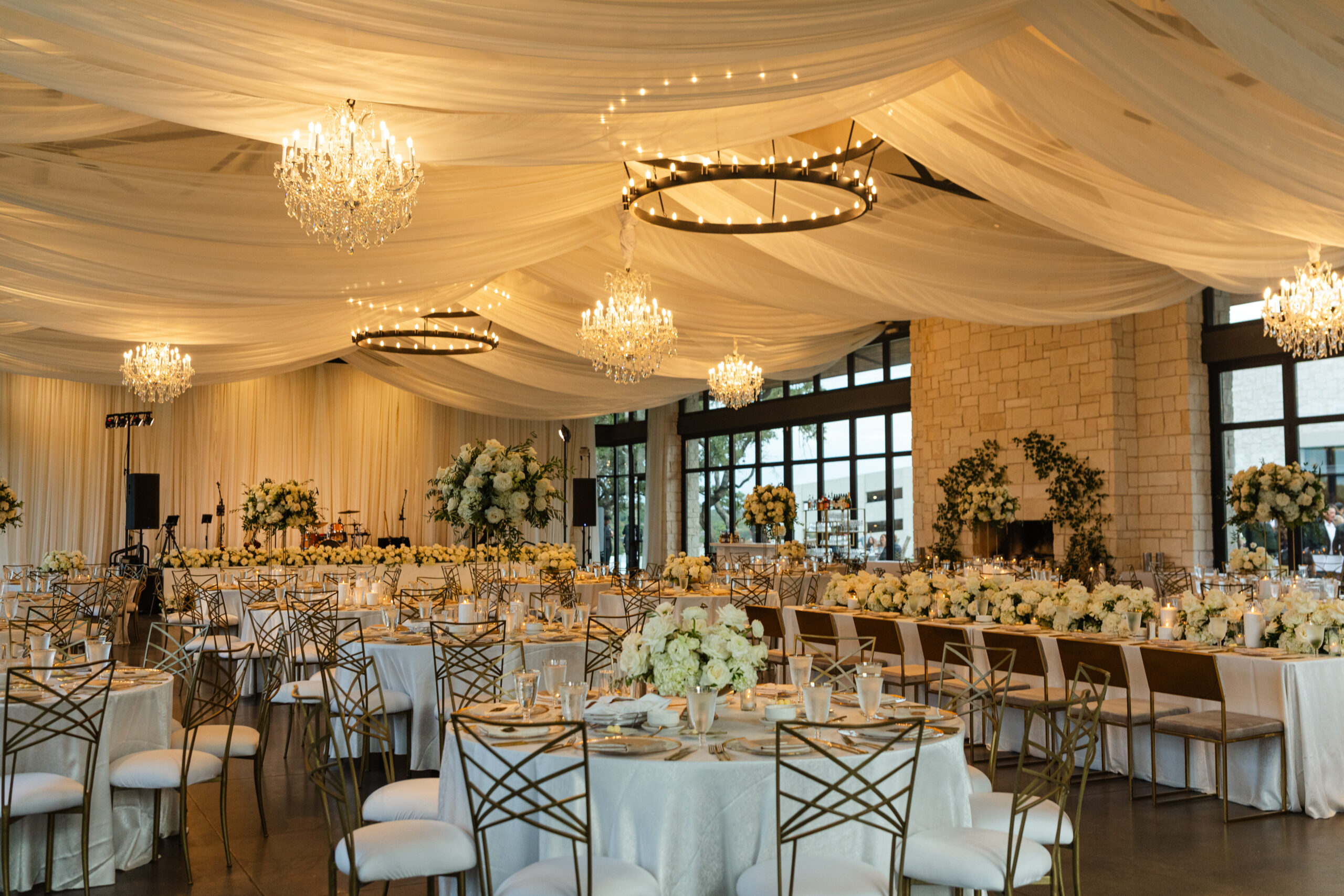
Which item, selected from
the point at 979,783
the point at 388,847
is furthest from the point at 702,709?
the point at 979,783

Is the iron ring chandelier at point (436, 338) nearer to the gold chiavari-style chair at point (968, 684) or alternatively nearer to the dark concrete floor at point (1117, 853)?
the gold chiavari-style chair at point (968, 684)

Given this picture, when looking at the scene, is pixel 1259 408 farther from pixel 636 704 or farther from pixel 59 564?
pixel 59 564

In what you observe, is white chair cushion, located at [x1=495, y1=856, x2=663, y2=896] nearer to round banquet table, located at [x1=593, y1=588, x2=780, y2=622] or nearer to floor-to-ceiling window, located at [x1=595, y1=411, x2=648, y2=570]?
round banquet table, located at [x1=593, y1=588, x2=780, y2=622]

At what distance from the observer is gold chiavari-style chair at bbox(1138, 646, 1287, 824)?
5.50 metres

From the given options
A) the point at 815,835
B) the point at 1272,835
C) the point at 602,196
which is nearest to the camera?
the point at 815,835

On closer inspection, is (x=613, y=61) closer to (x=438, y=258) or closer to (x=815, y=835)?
(x=815, y=835)

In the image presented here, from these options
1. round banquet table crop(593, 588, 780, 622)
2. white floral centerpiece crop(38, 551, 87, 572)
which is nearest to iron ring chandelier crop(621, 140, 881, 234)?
round banquet table crop(593, 588, 780, 622)

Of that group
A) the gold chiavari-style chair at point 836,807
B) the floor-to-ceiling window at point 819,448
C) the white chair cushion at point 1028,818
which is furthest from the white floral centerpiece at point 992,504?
the gold chiavari-style chair at point 836,807

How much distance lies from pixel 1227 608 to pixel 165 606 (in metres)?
11.2

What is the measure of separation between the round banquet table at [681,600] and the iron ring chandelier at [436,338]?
3.79m

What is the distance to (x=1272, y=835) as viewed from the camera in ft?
17.4

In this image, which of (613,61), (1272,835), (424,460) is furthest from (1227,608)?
(424,460)

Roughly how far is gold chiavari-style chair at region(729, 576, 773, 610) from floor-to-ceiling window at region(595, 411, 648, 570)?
12.3m

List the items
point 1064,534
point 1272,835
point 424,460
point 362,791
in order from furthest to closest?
point 424,460
point 1064,534
point 362,791
point 1272,835
